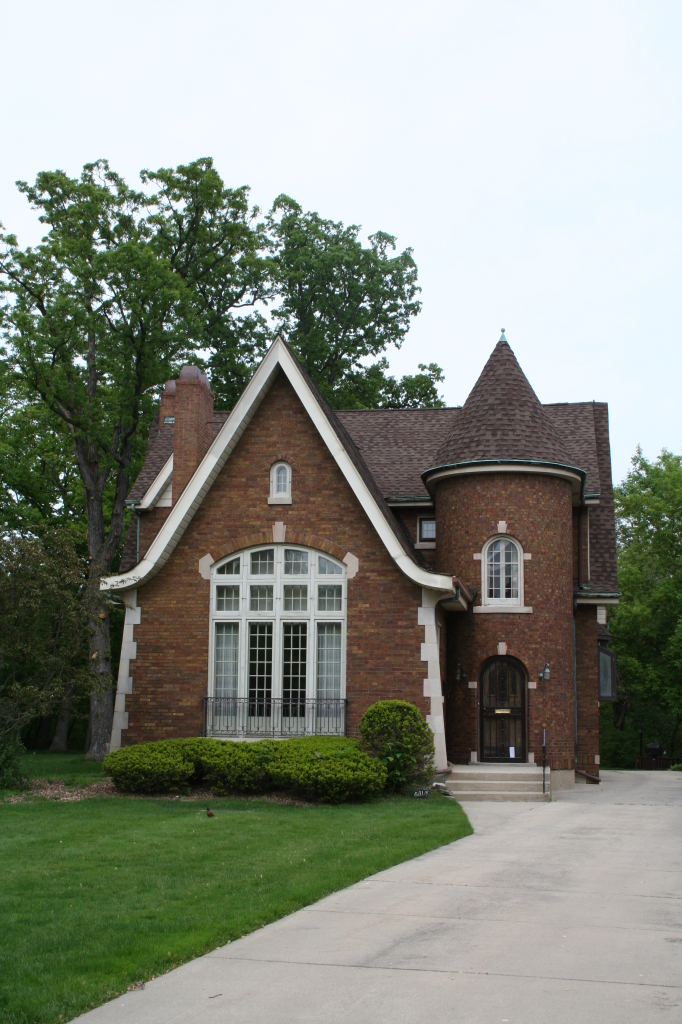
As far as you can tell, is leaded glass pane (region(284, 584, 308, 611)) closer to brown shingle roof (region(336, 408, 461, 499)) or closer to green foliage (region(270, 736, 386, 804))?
green foliage (region(270, 736, 386, 804))

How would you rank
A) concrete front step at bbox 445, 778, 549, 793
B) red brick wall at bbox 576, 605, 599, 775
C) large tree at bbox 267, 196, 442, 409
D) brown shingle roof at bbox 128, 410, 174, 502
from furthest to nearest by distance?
1. large tree at bbox 267, 196, 442, 409
2. brown shingle roof at bbox 128, 410, 174, 502
3. red brick wall at bbox 576, 605, 599, 775
4. concrete front step at bbox 445, 778, 549, 793

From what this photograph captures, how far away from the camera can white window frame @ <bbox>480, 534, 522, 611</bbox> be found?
2175 centimetres

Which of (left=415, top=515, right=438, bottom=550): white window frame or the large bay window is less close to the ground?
(left=415, top=515, right=438, bottom=550): white window frame

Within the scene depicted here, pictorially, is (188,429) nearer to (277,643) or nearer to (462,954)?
(277,643)

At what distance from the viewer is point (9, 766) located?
58.9ft

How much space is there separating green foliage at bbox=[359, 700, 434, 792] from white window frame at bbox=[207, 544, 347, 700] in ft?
6.06

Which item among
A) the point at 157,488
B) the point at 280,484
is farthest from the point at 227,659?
the point at 157,488

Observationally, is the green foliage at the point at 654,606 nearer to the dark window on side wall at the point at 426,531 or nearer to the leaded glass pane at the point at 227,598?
the dark window on side wall at the point at 426,531

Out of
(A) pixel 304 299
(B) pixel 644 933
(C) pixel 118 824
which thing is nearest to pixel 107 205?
(A) pixel 304 299

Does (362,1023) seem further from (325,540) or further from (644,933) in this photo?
(325,540)

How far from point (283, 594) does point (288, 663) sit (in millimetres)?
1315

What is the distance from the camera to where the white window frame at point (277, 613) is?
2011cm

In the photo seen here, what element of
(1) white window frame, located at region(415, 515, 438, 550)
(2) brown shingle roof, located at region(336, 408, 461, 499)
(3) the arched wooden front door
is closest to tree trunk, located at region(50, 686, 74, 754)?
(2) brown shingle roof, located at region(336, 408, 461, 499)

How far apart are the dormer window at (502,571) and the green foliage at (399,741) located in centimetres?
444
